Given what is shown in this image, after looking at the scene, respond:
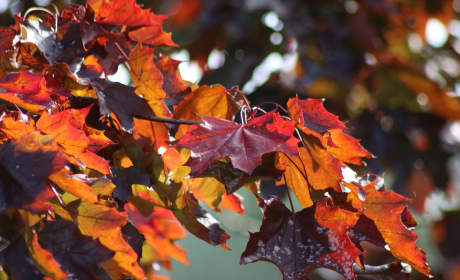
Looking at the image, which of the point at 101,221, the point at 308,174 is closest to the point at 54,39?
the point at 101,221

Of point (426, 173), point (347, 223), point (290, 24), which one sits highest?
point (347, 223)

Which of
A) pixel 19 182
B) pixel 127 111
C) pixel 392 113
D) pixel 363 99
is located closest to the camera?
pixel 19 182

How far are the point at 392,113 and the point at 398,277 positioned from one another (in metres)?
1.69

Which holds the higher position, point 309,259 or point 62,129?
point 62,129

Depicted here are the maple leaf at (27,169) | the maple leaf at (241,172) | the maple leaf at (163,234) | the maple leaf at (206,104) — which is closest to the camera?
the maple leaf at (27,169)

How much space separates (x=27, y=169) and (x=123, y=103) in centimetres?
18

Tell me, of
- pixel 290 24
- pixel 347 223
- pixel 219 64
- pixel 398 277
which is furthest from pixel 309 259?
pixel 219 64

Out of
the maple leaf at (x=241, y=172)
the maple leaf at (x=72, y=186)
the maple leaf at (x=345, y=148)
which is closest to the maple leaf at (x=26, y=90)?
the maple leaf at (x=72, y=186)

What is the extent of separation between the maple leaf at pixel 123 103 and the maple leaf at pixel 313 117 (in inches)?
7.6

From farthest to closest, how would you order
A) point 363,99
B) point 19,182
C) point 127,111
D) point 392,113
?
point 363,99
point 392,113
point 127,111
point 19,182

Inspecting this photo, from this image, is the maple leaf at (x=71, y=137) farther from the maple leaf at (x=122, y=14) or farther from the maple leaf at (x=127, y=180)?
the maple leaf at (x=122, y=14)

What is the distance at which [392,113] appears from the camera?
7.09 ft

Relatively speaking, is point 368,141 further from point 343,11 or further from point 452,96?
point 343,11

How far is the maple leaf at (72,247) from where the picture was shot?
421mm
